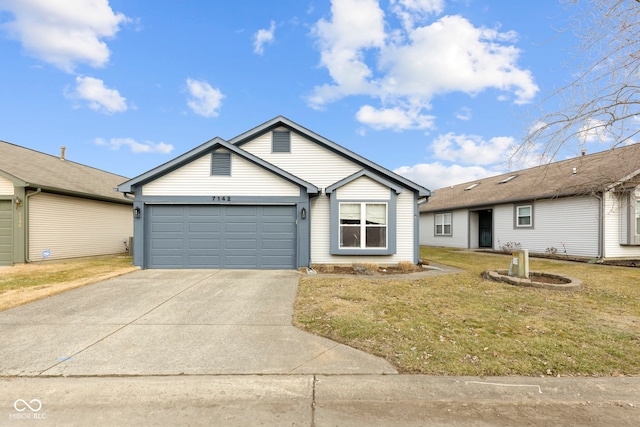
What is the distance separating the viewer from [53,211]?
12.7 m

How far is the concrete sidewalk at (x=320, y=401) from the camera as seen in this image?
2.79m

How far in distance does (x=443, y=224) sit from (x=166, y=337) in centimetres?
2082

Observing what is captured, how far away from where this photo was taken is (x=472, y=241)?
776 inches

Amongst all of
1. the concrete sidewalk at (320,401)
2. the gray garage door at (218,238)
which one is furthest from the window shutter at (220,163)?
the concrete sidewalk at (320,401)

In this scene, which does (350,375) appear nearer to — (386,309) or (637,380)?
(386,309)

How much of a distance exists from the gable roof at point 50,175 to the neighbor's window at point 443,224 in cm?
1963

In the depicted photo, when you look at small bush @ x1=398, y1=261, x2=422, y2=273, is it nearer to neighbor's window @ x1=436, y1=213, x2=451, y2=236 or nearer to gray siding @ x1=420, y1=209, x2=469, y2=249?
gray siding @ x1=420, y1=209, x2=469, y2=249

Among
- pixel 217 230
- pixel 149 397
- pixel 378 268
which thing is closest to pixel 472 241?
pixel 378 268

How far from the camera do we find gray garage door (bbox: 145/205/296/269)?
10.7 meters

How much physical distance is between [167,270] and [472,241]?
1743 cm

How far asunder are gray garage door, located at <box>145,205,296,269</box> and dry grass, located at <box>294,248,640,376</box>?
9.51 ft

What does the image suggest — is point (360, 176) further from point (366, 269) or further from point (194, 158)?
point (194, 158)

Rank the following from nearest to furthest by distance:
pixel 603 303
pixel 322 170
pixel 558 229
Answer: pixel 603 303 < pixel 322 170 < pixel 558 229


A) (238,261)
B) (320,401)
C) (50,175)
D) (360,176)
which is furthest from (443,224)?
(50,175)
